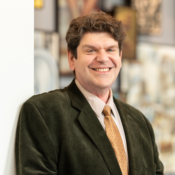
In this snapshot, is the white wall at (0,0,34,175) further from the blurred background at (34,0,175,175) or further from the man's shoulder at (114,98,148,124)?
the blurred background at (34,0,175,175)

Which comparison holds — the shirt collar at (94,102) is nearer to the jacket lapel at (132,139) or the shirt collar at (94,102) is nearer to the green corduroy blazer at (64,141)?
the green corduroy blazer at (64,141)

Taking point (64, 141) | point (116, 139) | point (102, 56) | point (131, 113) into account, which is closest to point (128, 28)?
point (131, 113)

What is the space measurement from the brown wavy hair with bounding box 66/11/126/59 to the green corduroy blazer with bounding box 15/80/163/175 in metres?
0.26

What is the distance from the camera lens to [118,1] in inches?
108

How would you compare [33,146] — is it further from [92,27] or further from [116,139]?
[92,27]

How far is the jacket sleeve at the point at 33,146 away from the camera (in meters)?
1.04

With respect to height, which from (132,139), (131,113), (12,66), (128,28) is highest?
(128,28)

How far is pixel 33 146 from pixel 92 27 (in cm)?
66

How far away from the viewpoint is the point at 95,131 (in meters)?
1.23

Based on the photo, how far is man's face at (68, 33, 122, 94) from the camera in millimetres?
1307

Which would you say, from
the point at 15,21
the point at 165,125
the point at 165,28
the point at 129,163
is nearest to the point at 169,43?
the point at 165,28

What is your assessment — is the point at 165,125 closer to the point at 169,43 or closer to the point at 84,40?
the point at 169,43

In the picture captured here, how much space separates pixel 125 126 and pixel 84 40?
522 mm

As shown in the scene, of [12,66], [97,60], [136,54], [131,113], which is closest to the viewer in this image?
[12,66]
